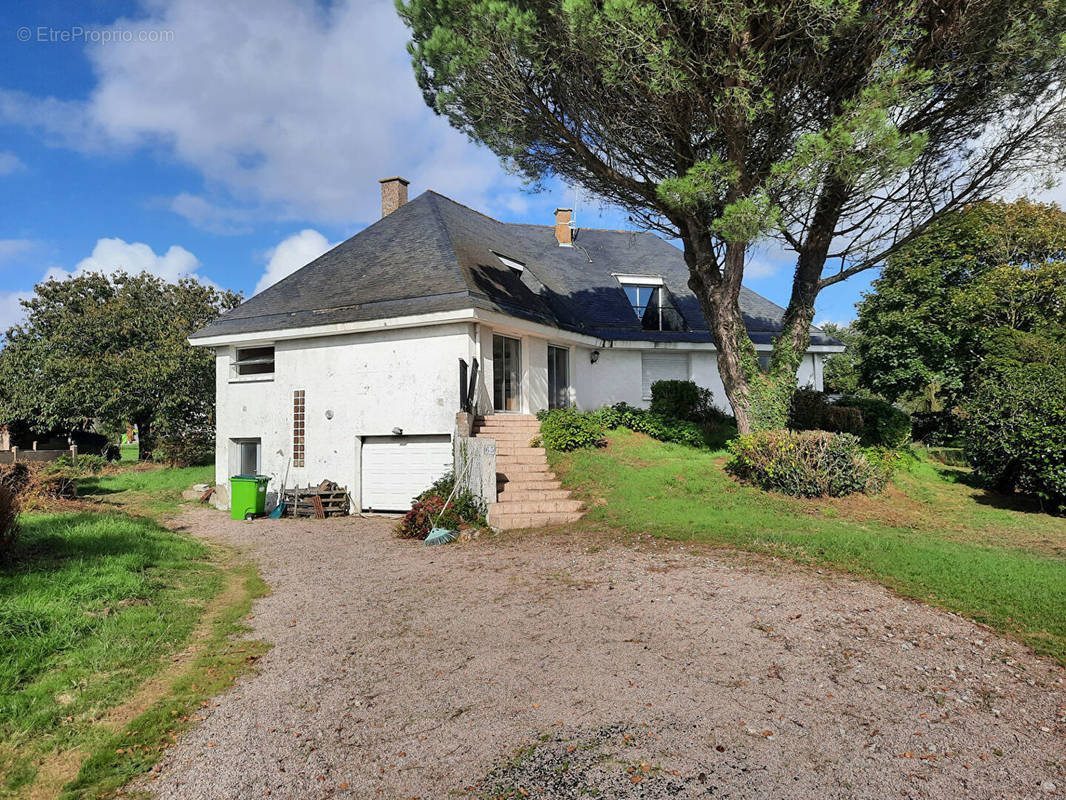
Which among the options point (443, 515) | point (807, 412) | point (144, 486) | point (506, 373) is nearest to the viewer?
point (443, 515)

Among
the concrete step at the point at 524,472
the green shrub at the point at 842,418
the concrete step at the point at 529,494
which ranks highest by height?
the green shrub at the point at 842,418

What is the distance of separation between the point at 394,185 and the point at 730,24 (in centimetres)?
1301

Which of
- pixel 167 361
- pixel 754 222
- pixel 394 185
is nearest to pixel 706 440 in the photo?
pixel 754 222

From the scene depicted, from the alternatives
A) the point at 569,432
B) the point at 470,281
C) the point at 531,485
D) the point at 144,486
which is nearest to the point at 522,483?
the point at 531,485

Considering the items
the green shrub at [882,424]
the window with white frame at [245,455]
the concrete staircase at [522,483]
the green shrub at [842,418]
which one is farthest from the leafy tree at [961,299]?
the window with white frame at [245,455]

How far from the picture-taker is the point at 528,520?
10445 mm

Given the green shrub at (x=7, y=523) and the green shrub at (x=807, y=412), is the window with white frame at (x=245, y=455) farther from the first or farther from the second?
the green shrub at (x=807, y=412)

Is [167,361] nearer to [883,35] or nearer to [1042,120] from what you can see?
[883,35]

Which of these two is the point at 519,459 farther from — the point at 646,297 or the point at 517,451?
the point at 646,297

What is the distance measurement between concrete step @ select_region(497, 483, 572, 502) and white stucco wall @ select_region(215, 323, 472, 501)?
2545 mm

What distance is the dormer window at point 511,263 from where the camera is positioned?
57.8 feet

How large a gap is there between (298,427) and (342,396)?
5.38 feet

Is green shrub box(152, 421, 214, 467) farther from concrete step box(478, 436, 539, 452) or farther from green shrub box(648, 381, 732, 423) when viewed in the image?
green shrub box(648, 381, 732, 423)

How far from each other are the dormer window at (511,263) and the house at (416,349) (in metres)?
0.06
